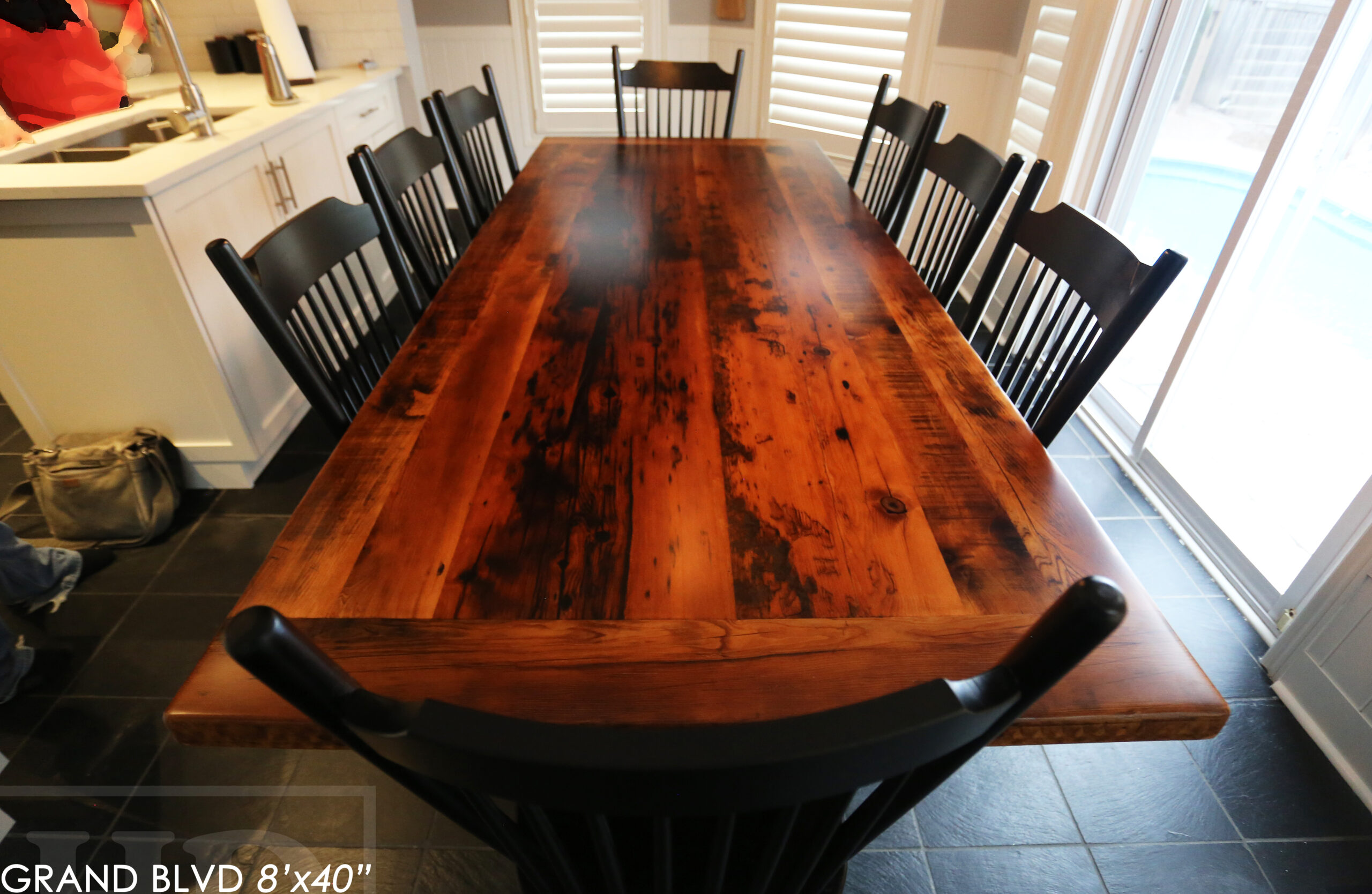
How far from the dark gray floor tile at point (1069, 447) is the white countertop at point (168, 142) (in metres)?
2.74

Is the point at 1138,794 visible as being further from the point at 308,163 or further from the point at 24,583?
the point at 308,163

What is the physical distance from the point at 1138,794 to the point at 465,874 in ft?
4.57

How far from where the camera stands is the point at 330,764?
1.46 metres

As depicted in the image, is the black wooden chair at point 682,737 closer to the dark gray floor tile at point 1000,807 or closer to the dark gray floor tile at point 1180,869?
the dark gray floor tile at point 1000,807

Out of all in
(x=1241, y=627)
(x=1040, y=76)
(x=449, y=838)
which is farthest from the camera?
(x=1040, y=76)

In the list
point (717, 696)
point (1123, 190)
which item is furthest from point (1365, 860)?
point (1123, 190)

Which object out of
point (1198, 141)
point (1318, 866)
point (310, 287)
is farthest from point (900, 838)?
point (1198, 141)

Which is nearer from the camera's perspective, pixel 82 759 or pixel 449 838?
pixel 449 838

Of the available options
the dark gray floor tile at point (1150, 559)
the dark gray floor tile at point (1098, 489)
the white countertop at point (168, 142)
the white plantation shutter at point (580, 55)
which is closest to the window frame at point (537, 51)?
the white plantation shutter at point (580, 55)

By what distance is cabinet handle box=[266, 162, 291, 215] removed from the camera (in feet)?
7.26

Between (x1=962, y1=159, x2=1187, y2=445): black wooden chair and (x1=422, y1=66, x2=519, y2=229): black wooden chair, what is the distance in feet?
4.47

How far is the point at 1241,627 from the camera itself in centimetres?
179

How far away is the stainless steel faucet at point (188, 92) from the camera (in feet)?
6.33

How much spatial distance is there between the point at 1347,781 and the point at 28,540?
3402 mm
